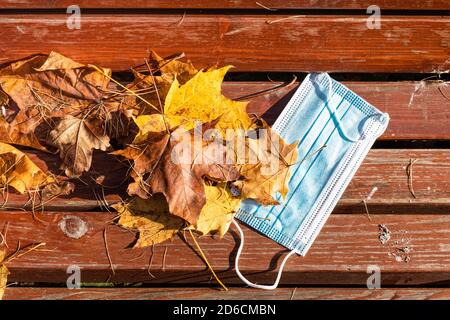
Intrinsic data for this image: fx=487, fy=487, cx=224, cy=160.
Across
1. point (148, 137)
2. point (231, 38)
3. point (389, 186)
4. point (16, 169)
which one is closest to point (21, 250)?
point (16, 169)

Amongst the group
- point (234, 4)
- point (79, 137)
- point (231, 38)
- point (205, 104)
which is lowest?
point (79, 137)

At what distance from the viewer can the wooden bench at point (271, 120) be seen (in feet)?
4.89

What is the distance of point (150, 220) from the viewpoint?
1447 millimetres

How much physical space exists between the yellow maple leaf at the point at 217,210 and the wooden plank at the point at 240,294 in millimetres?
208

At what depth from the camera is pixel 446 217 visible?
150 cm

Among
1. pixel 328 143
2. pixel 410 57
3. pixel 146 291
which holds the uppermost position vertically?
pixel 410 57

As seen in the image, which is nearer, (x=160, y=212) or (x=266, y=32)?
(x=160, y=212)

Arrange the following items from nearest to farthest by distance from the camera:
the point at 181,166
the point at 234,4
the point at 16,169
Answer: the point at 181,166 < the point at 16,169 < the point at 234,4

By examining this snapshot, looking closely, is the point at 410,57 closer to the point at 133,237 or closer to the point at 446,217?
the point at 446,217

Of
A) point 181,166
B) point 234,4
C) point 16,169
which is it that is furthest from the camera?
point 234,4

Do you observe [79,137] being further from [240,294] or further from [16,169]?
[240,294]

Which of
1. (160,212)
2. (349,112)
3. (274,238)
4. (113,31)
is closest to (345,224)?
(274,238)

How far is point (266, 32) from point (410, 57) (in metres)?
0.47

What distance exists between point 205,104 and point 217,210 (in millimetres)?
312
